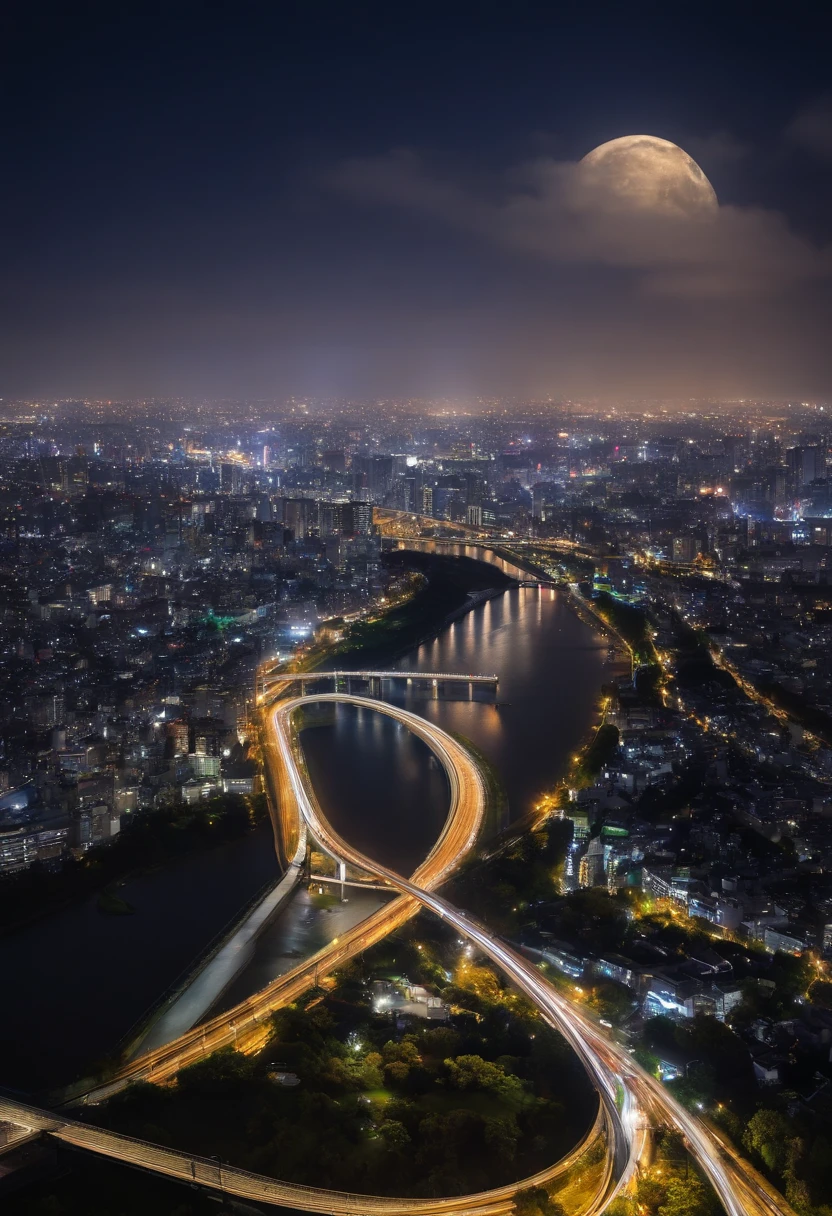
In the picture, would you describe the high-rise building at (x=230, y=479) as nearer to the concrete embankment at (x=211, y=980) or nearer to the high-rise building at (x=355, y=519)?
the high-rise building at (x=355, y=519)

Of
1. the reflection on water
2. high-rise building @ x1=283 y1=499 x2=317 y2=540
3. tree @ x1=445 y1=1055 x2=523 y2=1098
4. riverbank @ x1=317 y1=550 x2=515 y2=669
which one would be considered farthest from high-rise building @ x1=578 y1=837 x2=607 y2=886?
high-rise building @ x1=283 y1=499 x2=317 y2=540

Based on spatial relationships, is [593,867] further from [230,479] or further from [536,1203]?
[230,479]

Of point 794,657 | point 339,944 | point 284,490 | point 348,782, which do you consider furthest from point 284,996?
point 284,490

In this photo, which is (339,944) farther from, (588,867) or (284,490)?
(284,490)

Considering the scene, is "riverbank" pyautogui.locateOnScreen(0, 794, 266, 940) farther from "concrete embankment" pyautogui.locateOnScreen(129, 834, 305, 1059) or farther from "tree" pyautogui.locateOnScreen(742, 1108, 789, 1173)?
"tree" pyautogui.locateOnScreen(742, 1108, 789, 1173)

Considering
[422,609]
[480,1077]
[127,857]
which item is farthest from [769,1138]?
[422,609]

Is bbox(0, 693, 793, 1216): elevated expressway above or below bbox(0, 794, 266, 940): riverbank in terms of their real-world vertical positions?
above
